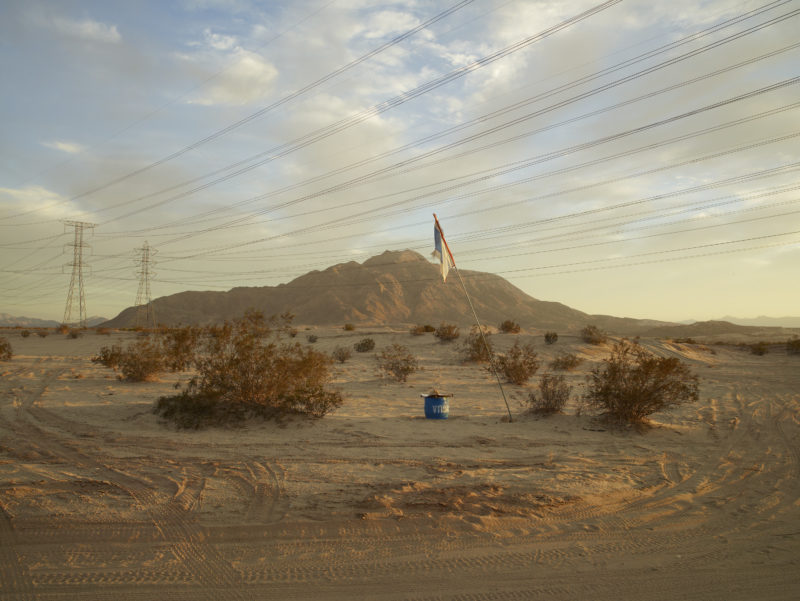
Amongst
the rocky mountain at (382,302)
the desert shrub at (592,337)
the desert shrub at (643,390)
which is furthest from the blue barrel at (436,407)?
the rocky mountain at (382,302)

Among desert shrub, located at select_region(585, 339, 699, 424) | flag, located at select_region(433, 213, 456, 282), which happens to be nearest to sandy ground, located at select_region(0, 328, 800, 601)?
desert shrub, located at select_region(585, 339, 699, 424)

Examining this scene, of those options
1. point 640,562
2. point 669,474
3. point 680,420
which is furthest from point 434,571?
point 680,420

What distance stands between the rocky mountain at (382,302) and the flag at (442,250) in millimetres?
78889

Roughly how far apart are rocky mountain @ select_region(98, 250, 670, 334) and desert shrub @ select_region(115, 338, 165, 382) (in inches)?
2792

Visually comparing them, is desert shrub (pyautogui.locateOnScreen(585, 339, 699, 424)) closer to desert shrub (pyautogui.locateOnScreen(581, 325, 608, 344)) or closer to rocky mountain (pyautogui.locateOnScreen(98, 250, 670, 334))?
desert shrub (pyautogui.locateOnScreen(581, 325, 608, 344))

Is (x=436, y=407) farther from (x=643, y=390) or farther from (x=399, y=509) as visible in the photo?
(x=399, y=509)

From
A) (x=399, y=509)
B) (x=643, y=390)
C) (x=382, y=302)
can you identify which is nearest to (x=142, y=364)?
(x=399, y=509)

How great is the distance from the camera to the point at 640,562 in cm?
548

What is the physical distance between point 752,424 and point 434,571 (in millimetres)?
12866

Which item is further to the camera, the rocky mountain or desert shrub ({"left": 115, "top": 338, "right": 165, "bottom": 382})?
the rocky mountain

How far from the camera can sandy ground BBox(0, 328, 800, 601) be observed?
5.06 m

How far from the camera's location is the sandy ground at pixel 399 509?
16.6ft

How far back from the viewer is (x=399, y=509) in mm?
7027

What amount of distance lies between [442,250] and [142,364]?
1423 cm
